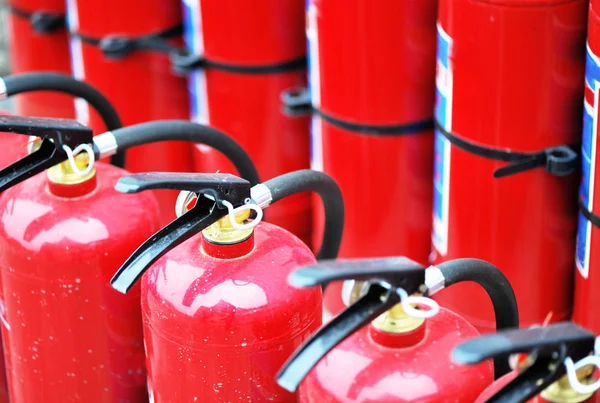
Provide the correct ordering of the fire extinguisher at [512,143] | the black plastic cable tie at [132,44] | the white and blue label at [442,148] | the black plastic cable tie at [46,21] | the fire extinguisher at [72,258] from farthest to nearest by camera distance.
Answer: the black plastic cable tie at [46,21]
the black plastic cable tie at [132,44]
the white and blue label at [442,148]
the fire extinguisher at [512,143]
the fire extinguisher at [72,258]

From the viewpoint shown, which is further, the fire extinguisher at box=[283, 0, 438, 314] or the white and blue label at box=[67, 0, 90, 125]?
the white and blue label at box=[67, 0, 90, 125]

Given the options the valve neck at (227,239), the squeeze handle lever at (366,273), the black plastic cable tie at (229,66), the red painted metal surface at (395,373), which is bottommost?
the black plastic cable tie at (229,66)

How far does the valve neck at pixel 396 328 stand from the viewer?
79 cm

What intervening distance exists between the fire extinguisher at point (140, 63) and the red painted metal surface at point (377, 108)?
0.36 metres

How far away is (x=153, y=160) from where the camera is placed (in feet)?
6.25

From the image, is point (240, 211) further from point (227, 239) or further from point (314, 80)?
point (314, 80)

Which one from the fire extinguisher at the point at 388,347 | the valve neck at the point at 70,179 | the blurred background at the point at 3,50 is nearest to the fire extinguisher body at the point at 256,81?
the valve neck at the point at 70,179

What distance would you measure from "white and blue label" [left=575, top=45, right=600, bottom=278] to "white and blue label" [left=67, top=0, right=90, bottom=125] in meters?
1.01

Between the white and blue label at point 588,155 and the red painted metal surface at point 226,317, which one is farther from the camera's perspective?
the white and blue label at point 588,155

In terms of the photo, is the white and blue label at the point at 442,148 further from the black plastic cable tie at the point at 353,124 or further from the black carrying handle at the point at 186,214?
the black carrying handle at the point at 186,214

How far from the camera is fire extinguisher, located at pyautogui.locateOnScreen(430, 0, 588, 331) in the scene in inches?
50.7

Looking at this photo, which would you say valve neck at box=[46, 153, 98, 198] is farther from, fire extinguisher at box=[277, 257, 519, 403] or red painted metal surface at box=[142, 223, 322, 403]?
fire extinguisher at box=[277, 257, 519, 403]

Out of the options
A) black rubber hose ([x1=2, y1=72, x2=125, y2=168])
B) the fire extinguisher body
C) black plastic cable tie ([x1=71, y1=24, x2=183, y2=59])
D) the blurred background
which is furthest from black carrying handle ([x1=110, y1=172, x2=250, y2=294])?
the blurred background

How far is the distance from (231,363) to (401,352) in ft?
0.56
